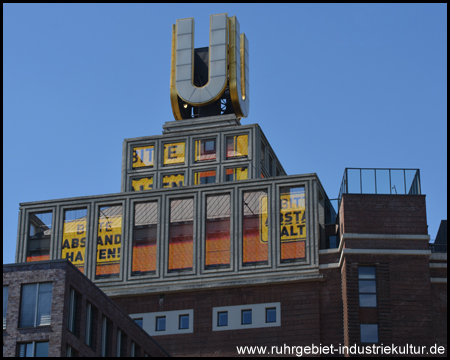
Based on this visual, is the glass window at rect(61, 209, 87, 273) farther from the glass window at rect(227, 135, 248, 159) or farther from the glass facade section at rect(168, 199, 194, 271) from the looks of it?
the glass window at rect(227, 135, 248, 159)

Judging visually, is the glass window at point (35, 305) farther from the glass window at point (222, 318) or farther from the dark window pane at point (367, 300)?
the dark window pane at point (367, 300)

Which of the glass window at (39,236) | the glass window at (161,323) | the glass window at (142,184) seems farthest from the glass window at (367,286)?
the glass window at (142,184)

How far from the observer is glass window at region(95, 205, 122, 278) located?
75562mm

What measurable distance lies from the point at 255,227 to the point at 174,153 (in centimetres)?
1571

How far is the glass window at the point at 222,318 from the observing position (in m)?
70.6

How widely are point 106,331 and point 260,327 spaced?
17158mm

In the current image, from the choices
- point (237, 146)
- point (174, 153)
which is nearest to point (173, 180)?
point (174, 153)

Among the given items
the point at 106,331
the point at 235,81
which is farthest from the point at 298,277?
the point at 235,81

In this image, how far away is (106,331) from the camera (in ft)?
181

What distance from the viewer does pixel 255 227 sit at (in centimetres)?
7412

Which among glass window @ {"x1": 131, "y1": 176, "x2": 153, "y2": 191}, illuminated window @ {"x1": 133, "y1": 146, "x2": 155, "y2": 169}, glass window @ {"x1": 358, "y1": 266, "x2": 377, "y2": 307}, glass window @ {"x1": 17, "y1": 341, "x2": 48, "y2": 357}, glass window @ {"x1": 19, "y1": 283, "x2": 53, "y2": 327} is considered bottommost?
glass window @ {"x1": 17, "y1": 341, "x2": 48, "y2": 357}

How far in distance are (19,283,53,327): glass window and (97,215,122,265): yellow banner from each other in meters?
25.8

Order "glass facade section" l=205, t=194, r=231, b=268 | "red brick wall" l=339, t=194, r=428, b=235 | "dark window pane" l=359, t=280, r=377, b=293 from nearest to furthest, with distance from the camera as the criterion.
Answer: "dark window pane" l=359, t=280, r=377, b=293
"red brick wall" l=339, t=194, r=428, b=235
"glass facade section" l=205, t=194, r=231, b=268

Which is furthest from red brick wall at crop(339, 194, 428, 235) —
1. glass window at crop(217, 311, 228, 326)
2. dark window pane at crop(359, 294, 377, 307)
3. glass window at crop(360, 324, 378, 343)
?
glass window at crop(217, 311, 228, 326)
